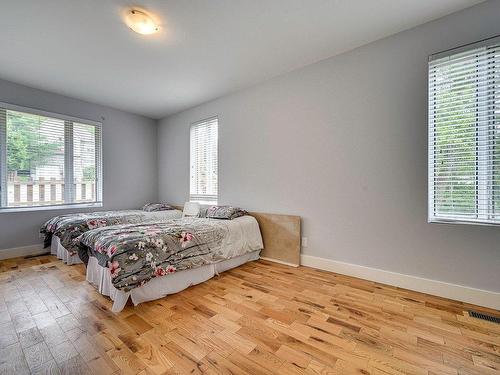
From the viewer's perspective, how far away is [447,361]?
142 cm

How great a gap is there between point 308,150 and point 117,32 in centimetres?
256

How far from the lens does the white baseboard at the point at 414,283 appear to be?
2035 mm

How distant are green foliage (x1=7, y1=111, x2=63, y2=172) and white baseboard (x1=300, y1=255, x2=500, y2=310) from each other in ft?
15.2

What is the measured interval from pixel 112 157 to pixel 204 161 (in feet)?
6.42

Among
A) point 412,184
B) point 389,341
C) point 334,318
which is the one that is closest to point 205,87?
point 412,184

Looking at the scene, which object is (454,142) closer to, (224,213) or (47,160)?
(224,213)

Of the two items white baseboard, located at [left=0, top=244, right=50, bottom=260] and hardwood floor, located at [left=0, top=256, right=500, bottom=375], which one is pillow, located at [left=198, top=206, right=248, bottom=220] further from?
white baseboard, located at [left=0, top=244, right=50, bottom=260]

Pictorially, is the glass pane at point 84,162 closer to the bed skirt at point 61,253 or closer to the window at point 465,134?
the bed skirt at point 61,253

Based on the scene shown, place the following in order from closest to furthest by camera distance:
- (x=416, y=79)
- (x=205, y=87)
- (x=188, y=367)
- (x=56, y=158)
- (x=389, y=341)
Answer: (x=188, y=367)
(x=389, y=341)
(x=416, y=79)
(x=205, y=87)
(x=56, y=158)

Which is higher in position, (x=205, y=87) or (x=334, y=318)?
(x=205, y=87)

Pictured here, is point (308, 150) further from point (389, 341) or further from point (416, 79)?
point (389, 341)

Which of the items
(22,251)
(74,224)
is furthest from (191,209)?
(22,251)

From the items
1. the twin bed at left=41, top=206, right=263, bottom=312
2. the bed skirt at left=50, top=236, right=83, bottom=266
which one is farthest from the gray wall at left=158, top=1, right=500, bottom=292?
the bed skirt at left=50, top=236, right=83, bottom=266

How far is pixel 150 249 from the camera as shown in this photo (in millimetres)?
2213
